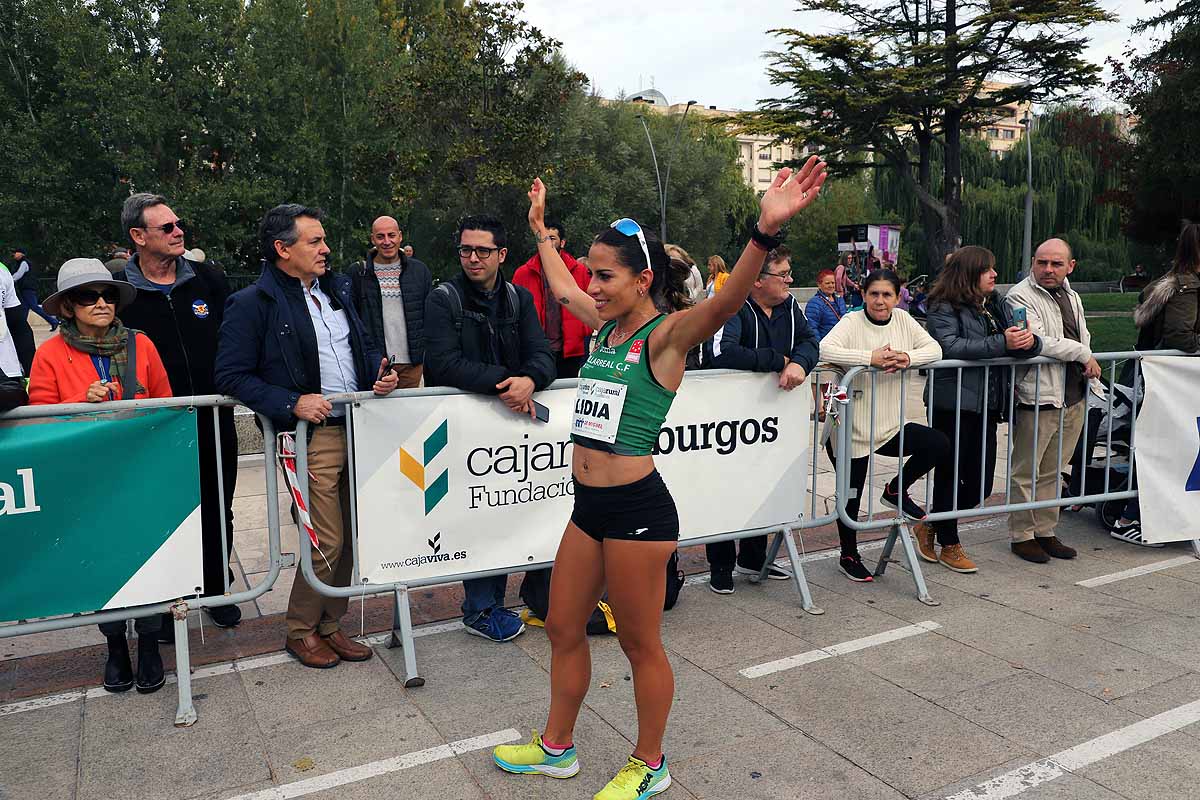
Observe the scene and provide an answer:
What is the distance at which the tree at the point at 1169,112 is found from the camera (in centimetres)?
2253

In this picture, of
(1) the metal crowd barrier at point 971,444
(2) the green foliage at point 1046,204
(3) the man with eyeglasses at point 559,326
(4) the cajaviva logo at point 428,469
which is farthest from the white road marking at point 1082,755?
(2) the green foliage at point 1046,204

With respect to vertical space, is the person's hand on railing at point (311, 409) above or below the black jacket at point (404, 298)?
below

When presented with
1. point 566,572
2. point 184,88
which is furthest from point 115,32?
point 566,572

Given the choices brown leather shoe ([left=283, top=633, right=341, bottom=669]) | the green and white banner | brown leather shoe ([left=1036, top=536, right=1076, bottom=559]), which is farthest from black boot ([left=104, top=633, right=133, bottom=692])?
brown leather shoe ([left=1036, top=536, right=1076, bottom=559])

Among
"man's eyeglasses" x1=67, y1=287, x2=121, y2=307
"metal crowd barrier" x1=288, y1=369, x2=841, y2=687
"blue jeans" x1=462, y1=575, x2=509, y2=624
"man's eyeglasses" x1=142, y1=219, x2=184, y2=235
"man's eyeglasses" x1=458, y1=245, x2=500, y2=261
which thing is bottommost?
"blue jeans" x1=462, y1=575, x2=509, y2=624

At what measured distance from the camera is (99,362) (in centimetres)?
405

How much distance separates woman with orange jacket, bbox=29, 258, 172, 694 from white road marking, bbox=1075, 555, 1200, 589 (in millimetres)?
5029

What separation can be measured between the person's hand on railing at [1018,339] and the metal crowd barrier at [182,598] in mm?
4230

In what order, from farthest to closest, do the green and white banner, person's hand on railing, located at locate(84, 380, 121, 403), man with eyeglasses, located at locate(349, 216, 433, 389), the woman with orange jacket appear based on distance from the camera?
man with eyeglasses, located at locate(349, 216, 433, 389) < the woman with orange jacket < person's hand on railing, located at locate(84, 380, 121, 403) < the green and white banner

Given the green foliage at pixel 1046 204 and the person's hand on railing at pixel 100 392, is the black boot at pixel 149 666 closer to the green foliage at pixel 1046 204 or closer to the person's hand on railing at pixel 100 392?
the person's hand on railing at pixel 100 392

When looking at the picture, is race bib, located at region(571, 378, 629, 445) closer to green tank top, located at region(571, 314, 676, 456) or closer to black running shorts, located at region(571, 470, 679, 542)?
green tank top, located at region(571, 314, 676, 456)

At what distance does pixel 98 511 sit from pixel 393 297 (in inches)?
122

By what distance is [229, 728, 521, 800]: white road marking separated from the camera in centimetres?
322

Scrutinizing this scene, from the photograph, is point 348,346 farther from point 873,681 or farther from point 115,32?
point 115,32
